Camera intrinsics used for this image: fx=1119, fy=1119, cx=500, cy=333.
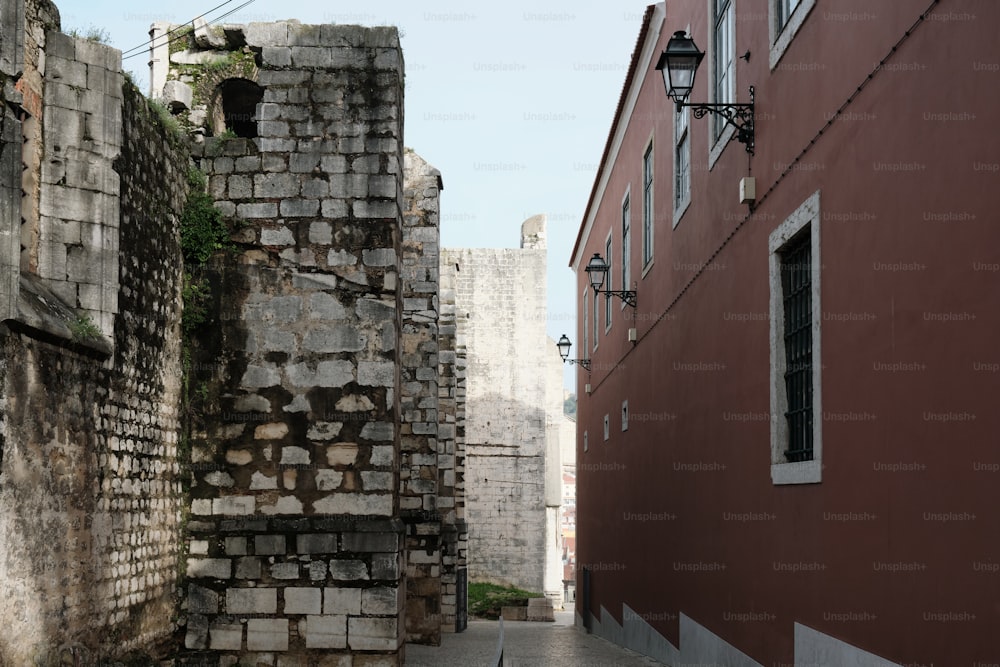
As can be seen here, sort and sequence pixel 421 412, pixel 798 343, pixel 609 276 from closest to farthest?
1. pixel 798 343
2. pixel 421 412
3. pixel 609 276

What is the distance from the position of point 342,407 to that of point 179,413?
1.27m

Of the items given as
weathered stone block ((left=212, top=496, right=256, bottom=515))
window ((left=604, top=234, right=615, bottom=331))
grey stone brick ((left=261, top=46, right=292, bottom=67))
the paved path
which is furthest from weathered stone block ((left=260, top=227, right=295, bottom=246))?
window ((left=604, top=234, right=615, bottom=331))

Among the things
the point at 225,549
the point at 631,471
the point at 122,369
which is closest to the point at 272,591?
the point at 225,549

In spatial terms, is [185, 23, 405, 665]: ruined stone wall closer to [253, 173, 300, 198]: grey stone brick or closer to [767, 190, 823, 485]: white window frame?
[253, 173, 300, 198]: grey stone brick

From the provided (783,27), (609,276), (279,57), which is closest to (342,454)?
(279,57)

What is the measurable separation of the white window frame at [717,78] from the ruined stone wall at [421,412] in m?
5.86

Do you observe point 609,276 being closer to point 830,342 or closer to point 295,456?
point 295,456

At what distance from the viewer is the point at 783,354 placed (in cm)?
796

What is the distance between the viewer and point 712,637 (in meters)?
9.95

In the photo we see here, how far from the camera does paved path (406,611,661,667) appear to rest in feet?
39.8

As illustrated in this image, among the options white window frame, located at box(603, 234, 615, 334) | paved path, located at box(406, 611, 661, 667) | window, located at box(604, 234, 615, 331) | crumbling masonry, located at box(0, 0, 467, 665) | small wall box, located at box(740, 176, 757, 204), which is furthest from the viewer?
window, located at box(604, 234, 615, 331)

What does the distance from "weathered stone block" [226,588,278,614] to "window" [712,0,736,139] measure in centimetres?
545

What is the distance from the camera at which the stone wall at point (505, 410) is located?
3059 centimetres

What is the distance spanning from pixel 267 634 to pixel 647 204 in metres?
8.71
